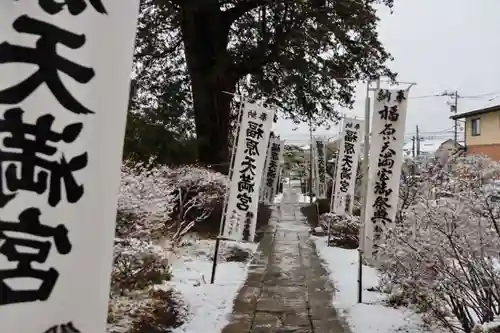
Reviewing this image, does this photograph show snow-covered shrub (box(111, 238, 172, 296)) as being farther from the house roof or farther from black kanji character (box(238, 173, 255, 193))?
the house roof

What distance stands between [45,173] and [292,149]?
48508 millimetres

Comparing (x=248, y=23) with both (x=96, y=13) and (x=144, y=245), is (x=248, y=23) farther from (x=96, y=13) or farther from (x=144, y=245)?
(x=96, y=13)

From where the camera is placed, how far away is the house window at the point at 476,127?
29.9 metres

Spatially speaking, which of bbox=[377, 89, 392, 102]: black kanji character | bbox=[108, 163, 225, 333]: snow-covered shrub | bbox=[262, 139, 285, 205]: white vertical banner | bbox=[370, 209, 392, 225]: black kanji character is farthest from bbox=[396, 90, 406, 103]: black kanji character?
bbox=[262, 139, 285, 205]: white vertical banner

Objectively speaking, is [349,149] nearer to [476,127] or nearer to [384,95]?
[384,95]

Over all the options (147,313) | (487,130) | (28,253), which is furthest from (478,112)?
(28,253)

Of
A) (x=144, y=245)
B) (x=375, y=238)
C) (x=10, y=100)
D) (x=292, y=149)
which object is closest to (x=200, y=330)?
(x=144, y=245)

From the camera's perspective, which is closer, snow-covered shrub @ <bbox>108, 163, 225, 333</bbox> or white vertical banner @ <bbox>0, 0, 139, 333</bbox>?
white vertical banner @ <bbox>0, 0, 139, 333</bbox>

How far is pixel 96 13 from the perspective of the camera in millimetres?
2414

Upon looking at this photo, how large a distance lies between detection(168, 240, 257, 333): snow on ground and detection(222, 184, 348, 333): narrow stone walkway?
0.58 feet

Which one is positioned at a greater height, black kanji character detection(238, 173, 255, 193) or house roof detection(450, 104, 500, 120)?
house roof detection(450, 104, 500, 120)

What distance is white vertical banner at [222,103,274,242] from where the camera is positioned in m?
8.72

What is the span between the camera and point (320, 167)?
2027 centimetres

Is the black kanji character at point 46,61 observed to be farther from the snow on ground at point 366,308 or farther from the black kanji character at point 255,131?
the black kanji character at point 255,131
